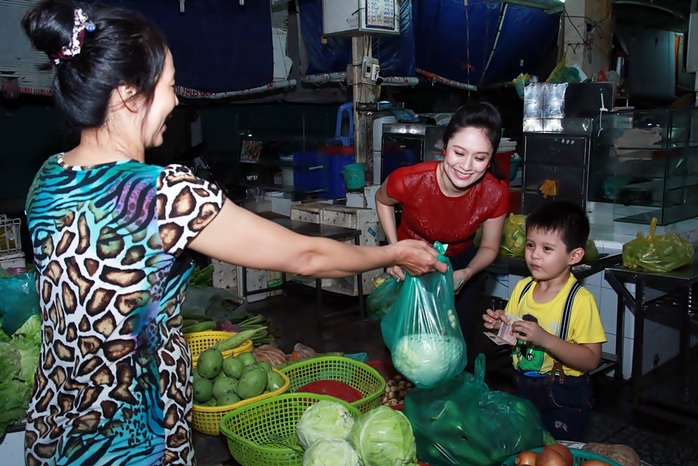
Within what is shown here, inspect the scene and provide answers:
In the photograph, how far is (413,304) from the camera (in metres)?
2.12

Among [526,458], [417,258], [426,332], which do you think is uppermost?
[417,258]

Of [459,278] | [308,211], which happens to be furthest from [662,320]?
[308,211]

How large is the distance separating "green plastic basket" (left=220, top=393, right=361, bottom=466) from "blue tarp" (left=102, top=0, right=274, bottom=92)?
5.00 m

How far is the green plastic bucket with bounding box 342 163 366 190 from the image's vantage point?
271 inches

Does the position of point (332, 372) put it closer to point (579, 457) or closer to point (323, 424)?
point (323, 424)

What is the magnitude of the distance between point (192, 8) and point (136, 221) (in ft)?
19.0

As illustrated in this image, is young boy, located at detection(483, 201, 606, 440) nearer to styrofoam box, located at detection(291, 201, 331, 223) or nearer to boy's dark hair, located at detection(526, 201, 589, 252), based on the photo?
boy's dark hair, located at detection(526, 201, 589, 252)

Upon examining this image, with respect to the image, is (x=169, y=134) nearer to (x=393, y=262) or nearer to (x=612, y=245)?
(x=612, y=245)

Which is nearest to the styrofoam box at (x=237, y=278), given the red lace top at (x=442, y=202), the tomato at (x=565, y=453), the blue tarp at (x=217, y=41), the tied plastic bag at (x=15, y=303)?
the blue tarp at (x=217, y=41)

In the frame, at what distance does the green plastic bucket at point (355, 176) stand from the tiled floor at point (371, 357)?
132 cm

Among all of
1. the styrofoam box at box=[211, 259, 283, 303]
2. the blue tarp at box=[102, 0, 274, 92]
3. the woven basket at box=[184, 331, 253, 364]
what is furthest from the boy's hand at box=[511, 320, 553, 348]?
the blue tarp at box=[102, 0, 274, 92]

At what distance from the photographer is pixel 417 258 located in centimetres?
199

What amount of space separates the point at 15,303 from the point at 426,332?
6.94 feet

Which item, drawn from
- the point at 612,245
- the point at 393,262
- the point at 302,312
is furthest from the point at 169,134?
the point at 393,262
